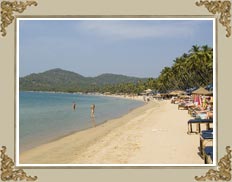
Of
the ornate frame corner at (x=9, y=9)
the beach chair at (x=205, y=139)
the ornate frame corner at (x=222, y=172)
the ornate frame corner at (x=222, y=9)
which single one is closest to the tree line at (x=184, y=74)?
the ornate frame corner at (x=222, y=9)

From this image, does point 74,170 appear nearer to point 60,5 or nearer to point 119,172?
point 119,172

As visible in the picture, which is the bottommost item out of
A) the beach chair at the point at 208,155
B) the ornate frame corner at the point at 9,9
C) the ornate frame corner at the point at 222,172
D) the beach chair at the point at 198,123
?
the ornate frame corner at the point at 222,172

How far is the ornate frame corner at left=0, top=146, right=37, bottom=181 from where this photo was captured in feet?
22.0

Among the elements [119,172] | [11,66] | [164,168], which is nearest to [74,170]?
[119,172]

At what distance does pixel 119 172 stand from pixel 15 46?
2.86 meters

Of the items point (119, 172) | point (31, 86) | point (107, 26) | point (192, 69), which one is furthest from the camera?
point (192, 69)

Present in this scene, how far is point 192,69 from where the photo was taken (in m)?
24.7

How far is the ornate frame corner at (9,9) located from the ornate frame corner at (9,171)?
83.3 inches

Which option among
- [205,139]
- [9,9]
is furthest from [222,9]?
[9,9]

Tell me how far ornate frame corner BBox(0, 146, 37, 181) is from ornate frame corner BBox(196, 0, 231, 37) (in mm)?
4195

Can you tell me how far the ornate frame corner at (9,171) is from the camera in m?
6.71

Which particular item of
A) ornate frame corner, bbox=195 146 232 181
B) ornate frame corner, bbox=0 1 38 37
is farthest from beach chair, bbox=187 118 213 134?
ornate frame corner, bbox=0 1 38 37

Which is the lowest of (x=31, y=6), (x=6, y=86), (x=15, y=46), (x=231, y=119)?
(x=231, y=119)

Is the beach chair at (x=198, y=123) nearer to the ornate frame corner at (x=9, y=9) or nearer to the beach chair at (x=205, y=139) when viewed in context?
the beach chair at (x=205, y=139)
